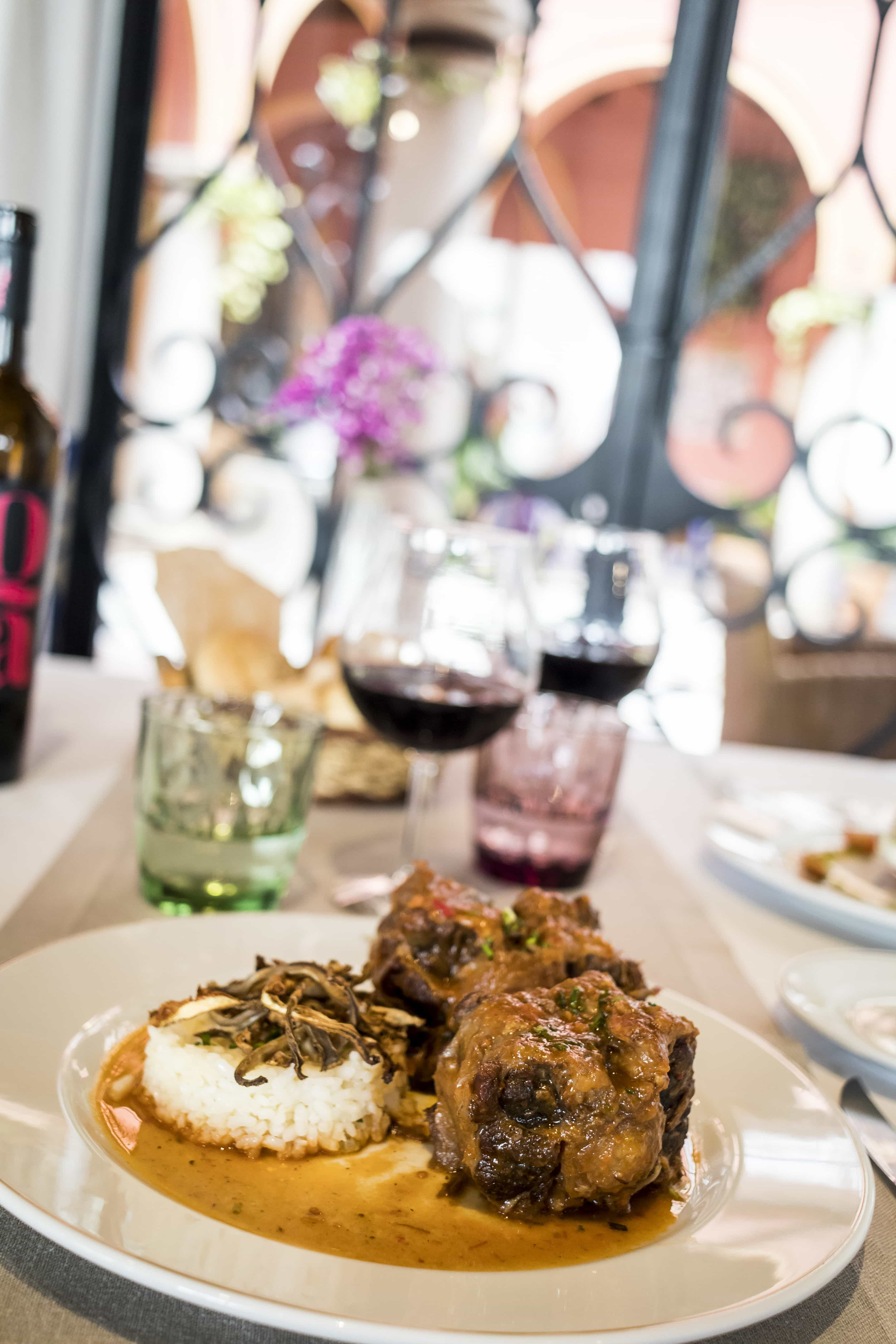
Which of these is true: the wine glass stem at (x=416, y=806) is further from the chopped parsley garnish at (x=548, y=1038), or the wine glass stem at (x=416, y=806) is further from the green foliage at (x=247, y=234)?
the green foliage at (x=247, y=234)

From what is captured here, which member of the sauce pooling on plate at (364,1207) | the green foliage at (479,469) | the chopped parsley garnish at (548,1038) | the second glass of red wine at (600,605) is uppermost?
the green foliage at (479,469)

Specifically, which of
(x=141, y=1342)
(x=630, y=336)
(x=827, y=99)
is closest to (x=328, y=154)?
(x=630, y=336)

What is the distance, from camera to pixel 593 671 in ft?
4.74

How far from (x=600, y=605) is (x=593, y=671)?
85 mm

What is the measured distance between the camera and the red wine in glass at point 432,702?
1.06 metres

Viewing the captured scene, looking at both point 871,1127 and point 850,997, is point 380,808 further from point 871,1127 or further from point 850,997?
point 871,1127

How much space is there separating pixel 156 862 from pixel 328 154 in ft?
9.07

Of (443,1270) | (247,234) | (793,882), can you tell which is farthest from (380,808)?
(247,234)

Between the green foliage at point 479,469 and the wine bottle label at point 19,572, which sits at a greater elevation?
the green foliage at point 479,469

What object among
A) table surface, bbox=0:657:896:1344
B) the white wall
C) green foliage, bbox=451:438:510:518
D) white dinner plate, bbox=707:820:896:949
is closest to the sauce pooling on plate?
table surface, bbox=0:657:896:1344

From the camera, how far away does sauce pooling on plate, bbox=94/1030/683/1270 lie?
52 cm

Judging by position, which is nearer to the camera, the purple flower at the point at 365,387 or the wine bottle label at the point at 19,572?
the wine bottle label at the point at 19,572

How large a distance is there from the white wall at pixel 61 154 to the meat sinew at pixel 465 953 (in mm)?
2259

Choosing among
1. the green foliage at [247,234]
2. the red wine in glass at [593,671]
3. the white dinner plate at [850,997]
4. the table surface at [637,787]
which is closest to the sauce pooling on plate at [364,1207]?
the white dinner plate at [850,997]
